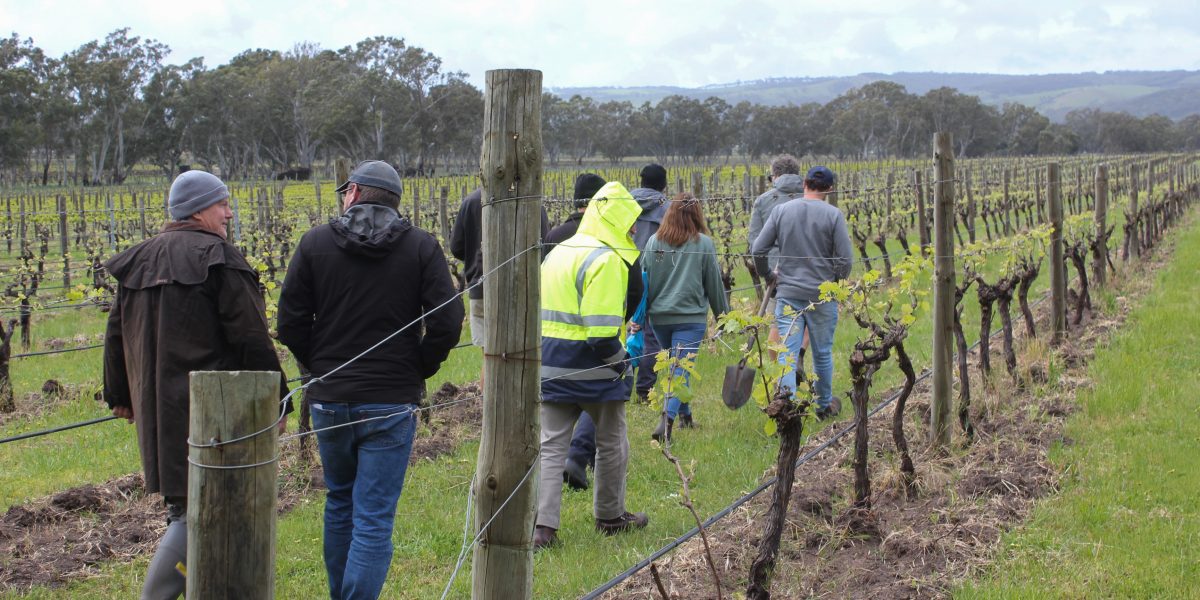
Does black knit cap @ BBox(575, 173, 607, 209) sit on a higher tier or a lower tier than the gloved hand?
higher

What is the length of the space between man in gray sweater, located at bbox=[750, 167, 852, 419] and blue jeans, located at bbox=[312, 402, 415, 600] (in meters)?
3.59

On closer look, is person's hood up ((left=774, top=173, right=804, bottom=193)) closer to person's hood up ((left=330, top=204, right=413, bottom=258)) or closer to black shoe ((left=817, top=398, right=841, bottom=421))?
black shoe ((left=817, top=398, right=841, bottom=421))

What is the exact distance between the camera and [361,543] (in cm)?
351

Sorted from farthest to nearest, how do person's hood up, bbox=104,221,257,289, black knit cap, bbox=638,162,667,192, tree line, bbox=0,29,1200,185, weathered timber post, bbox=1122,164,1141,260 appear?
tree line, bbox=0,29,1200,185 < weathered timber post, bbox=1122,164,1141,260 < black knit cap, bbox=638,162,667,192 < person's hood up, bbox=104,221,257,289

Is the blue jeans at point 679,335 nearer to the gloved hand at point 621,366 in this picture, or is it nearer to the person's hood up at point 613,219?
the gloved hand at point 621,366

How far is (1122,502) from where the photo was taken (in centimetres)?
488

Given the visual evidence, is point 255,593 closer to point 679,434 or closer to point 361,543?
point 361,543

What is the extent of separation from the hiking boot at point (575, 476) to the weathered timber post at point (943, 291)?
6.78 ft

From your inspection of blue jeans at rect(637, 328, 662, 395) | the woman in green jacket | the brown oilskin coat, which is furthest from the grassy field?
the brown oilskin coat

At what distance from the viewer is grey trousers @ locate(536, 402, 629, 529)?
4621mm

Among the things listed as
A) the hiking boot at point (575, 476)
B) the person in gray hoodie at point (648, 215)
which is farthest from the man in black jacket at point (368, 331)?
the person in gray hoodie at point (648, 215)

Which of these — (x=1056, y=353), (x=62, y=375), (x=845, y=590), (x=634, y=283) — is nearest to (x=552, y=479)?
(x=634, y=283)

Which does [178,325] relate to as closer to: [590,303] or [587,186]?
[590,303]

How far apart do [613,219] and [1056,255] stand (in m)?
5.18
